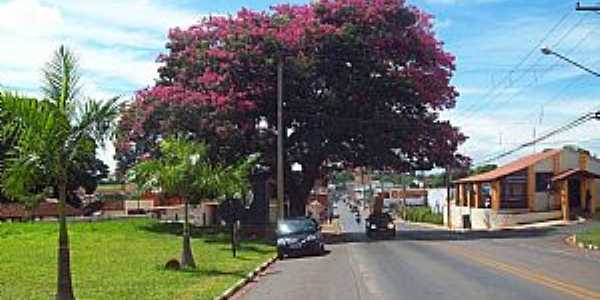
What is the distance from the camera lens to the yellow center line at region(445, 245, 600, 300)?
17906mm

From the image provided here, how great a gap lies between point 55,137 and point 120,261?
45.2 ft

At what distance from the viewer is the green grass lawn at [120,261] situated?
20469mm

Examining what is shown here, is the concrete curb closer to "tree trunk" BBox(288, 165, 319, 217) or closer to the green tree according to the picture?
the green tree

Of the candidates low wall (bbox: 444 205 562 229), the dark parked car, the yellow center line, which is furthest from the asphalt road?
low wall (bbox: 444 205 562 229)

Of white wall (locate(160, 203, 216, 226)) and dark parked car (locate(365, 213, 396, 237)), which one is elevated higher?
white wall (locate(160, 203, 216, 226))

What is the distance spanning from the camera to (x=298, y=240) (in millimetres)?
37719

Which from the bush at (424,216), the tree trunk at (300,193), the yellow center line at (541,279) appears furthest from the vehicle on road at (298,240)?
the bush at (424,216)

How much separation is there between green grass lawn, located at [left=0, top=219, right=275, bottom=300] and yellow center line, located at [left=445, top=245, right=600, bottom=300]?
7.00m

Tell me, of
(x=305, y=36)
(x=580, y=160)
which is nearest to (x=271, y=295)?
(x=305, y=36)

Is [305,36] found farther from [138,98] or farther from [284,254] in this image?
[284,254]

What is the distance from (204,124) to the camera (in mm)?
46281

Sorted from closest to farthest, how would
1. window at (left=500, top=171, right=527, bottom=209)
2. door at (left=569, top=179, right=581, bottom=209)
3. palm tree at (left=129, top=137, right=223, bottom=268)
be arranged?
palm tree at (left=129, top=137, right=223, bottom=268) → door at (left=569, top=179, right=581, bottom=209) → window at (left=500, top=171, right=527, bottom=209)

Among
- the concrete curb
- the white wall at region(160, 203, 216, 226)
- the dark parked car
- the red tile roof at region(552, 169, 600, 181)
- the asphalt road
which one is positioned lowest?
the concrete curb

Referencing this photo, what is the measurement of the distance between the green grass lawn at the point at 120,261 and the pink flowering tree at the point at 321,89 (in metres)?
5.94
